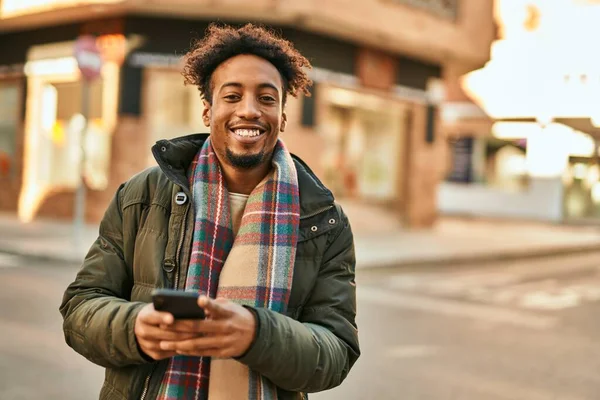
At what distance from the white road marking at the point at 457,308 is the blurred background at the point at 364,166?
52 millimetres

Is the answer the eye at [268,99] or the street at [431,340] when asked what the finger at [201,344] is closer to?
the eye at [268,99]

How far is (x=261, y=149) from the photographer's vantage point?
6.73 ft

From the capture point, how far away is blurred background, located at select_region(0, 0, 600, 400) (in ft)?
19.5

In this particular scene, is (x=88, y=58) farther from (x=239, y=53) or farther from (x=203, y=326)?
(x=203, y=326)

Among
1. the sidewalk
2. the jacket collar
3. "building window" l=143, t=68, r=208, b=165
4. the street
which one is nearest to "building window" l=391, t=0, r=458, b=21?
the sidewalk

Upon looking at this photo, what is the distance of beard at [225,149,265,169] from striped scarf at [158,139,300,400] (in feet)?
0.15

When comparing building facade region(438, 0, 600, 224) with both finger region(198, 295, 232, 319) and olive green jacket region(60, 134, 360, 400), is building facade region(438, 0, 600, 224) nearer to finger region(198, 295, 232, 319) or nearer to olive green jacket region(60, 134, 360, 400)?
olive green jacket region(60, 134, 360, 400)

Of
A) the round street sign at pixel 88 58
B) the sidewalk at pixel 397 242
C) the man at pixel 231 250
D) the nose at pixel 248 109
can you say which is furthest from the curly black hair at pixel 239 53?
the round street sign at pixel 88 58

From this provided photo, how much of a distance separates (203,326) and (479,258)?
13412mm

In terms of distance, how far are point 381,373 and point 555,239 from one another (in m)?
16.0

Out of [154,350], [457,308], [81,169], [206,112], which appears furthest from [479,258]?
[154,350]

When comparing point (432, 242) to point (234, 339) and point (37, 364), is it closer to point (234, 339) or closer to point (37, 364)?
point (37, 364)

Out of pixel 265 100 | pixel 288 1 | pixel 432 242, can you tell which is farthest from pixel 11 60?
pixel 265 100

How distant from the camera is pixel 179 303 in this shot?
1.54 meters
